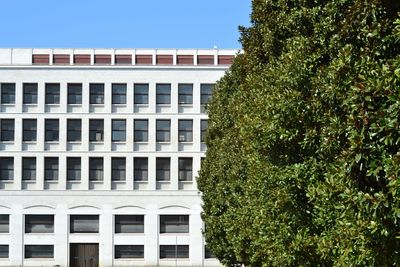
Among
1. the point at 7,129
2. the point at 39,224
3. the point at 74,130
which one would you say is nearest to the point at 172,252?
the point at 39,224

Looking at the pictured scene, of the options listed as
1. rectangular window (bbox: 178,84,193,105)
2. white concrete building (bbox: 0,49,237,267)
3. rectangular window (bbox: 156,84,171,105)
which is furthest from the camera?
rectangular window (bbox: 178,84,193,105)

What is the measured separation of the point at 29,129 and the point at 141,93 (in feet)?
28.7

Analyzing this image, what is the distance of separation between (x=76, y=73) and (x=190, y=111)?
29.6ft

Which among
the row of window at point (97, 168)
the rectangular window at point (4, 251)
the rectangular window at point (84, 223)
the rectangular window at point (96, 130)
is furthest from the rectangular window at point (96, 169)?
the rectangular window at point (4, 251)

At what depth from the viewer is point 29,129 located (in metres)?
57.4

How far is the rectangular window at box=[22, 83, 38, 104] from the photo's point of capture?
5769cm

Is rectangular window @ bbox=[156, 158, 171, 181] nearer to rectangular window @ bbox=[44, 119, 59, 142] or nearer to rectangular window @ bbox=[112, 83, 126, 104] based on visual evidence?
rectangular window @ bbox=[112, 83, 126, 104]

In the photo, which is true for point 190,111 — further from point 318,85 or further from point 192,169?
point 318,85

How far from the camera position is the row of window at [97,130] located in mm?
57375

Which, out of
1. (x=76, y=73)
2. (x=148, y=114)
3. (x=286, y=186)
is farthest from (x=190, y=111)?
(x=286, y=186)

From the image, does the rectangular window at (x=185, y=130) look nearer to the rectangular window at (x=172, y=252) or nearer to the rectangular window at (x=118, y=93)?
the rectangular window at (x=118, y=93)

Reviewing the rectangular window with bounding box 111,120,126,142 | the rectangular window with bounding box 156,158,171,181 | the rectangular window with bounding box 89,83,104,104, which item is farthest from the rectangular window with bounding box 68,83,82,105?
the rectangular window with bounding box 156,158,171,181

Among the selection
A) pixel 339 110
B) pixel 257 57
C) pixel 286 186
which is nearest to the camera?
pixel 339 110

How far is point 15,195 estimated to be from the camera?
5722 centimetres
